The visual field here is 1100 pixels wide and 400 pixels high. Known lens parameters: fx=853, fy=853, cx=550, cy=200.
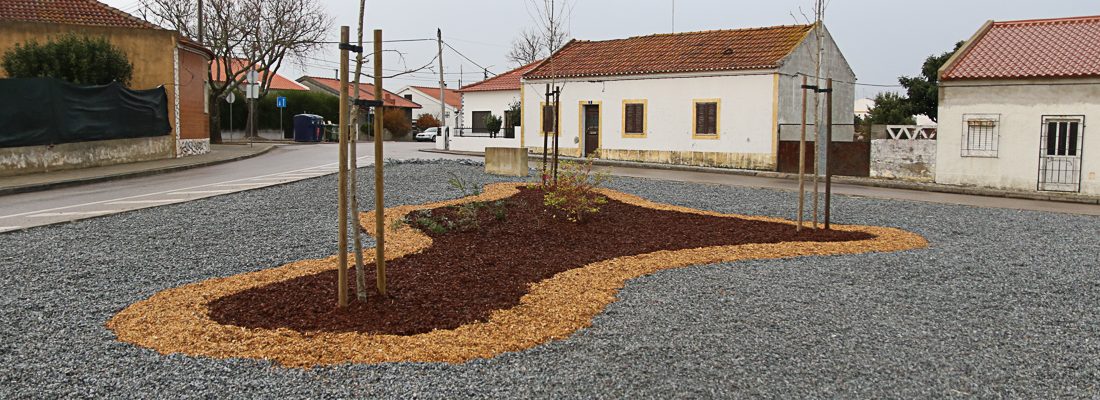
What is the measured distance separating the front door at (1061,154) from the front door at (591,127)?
48.6ft

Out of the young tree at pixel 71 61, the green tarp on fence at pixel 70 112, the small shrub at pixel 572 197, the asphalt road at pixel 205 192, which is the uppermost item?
the young tree at pixel 71 61

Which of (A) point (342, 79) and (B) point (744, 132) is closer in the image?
(A) point (342, 79)

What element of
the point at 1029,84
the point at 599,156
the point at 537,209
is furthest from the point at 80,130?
the point at 1029,84

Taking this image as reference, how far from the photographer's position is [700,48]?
29422mm

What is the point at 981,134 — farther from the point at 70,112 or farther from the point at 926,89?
the point at 70,112

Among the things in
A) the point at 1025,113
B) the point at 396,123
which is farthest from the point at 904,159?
the point at 396,123

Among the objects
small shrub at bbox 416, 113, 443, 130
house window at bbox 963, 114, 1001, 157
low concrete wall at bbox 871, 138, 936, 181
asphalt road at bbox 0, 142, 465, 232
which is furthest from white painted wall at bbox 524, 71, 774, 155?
small shrub at bbox 416, 113, 443, 130

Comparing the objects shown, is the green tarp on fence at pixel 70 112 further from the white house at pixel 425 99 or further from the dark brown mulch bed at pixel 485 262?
the white house at pixel 425 99

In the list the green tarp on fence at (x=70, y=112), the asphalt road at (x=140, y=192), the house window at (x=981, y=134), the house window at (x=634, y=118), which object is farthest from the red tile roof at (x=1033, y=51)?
the green tarp on fence at (x=70, y=112)

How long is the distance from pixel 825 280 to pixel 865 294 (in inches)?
25.3

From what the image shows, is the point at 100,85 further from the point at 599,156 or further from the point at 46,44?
the point at 599,156

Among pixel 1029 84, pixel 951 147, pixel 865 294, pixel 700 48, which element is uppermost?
pixel 700 48

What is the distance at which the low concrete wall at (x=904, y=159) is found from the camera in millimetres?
21312

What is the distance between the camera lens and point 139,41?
23.7 meters
